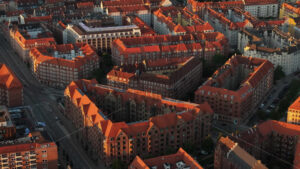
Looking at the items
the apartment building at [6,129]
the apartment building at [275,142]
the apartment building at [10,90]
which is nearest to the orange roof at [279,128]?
the apartment building at [275,142]

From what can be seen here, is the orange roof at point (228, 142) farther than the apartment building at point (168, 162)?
Yes

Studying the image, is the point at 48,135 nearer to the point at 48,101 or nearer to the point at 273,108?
the point at 48,101

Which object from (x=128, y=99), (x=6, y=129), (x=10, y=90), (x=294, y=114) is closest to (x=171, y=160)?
(x=128, y=99)

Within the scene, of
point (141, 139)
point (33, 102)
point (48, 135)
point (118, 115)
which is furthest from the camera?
point (33, 102)

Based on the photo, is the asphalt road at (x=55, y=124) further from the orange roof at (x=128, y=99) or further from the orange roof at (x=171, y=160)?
the orange roof at (x=171, y=160)

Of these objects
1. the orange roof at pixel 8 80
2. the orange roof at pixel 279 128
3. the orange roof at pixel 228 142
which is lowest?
the orange roof at pixel 279 128

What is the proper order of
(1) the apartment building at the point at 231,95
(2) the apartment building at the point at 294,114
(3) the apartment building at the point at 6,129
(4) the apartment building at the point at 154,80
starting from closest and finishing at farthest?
(3) the apartment building at the point at 6,129
(2) the apartment building at the point at 294,114
(1) the apartment building at the point at 231,95
(4) the apartment building at the point at 154,80

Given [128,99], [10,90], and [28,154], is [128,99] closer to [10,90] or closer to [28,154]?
[10,90]

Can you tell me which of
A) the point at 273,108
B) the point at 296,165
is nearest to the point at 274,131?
the point at 296,165
